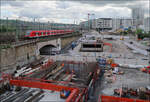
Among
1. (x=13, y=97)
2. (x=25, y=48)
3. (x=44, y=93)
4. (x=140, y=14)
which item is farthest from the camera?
(x=140, y=14)

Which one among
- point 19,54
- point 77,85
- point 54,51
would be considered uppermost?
point 19,54

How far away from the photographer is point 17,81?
12.6 metres

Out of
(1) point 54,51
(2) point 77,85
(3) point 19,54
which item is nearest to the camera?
(2) point 77,85

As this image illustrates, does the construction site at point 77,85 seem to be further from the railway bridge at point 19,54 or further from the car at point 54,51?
the car at point 54,51

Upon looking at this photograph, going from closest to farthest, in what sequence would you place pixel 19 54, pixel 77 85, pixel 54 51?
1. pixel 77 85
2. pixel 19 54
3. pixel 54 51

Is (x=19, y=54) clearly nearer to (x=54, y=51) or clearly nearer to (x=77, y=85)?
(x=77, y=85)

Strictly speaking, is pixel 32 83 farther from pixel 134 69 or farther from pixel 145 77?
pixel 134 69

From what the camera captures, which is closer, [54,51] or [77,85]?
[77,85]

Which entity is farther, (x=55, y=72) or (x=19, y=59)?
(x=19, y=59)

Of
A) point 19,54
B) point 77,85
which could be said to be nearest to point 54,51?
point 19,54

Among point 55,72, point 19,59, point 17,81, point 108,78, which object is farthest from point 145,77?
point 19,59

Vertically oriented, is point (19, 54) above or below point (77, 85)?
above

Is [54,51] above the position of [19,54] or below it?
below

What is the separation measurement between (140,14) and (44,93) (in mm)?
139051
